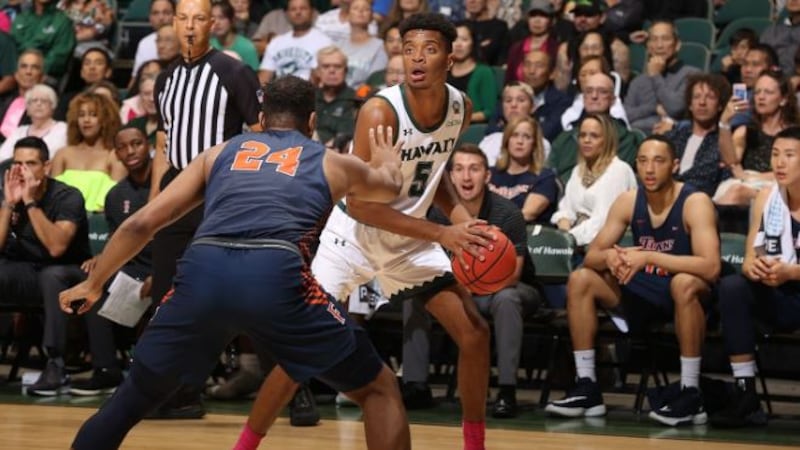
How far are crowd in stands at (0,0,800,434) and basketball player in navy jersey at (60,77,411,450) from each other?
206 cm

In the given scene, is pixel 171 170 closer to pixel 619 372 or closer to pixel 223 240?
pixel 223 240

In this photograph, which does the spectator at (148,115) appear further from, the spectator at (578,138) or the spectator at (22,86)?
the spectator at (578,138)

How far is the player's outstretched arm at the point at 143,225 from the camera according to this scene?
4.30 m

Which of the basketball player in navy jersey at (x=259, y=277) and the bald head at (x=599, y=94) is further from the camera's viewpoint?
the bald head at (x=599, y=94)

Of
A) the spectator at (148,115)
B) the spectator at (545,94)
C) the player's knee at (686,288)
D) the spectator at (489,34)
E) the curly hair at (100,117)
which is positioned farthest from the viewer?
the spectator at (489,34)

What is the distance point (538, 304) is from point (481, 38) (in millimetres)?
3823

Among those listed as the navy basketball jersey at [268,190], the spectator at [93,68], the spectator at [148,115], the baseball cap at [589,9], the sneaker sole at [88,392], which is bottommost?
the sneaker sole at [88,392]

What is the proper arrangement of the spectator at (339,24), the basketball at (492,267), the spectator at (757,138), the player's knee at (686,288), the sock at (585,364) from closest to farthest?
1. the basketball at (492,267)
2. the player's knee at (686,288)
3. the sock at (585,364)
4. the spectator at (757,138)
5. the spectator at (339,24)

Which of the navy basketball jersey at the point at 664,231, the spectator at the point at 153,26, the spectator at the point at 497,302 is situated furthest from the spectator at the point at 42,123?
the navy basketball jersey at the point at 664,231

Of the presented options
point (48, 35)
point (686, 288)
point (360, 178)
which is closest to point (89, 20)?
point (48, 35)

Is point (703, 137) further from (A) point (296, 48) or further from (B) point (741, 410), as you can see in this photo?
(A) point (296, 48)

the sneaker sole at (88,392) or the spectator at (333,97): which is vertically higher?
the spectator at (333,97)

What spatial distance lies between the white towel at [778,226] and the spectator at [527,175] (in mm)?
1609

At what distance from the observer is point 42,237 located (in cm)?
830
